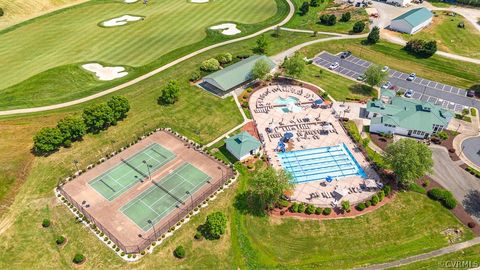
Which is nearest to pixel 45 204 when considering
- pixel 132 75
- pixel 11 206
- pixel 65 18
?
pixel 11 206

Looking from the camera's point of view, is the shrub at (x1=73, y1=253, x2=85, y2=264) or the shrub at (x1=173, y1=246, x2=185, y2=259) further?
the shrub at (x1=173, y1=246, x2=185, y2=259)

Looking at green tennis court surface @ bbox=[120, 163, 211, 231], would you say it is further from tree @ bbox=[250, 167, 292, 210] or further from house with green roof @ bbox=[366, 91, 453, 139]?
house with green roof @ bbox=[366, 91, 453, 139]

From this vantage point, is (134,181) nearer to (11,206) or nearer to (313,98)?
(11,206)

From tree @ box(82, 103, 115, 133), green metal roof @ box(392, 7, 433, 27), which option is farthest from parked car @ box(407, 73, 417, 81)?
tree @ box(82, 103, 115, 133)

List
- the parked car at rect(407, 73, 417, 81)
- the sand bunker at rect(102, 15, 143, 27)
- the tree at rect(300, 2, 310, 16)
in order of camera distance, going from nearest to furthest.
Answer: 1. the parked car at rect(407, 73, 417, 81)
2. the sand bunker at rect(102, 15, 143, 27)
3. the tree at rect(300, 2, 310, 16)

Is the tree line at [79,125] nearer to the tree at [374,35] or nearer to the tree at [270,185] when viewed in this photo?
the tree at [270,185]

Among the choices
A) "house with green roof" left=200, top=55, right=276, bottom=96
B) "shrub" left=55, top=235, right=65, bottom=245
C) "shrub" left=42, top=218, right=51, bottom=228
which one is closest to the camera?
"shrub" left=55, top=235, right=65, bottom=245
